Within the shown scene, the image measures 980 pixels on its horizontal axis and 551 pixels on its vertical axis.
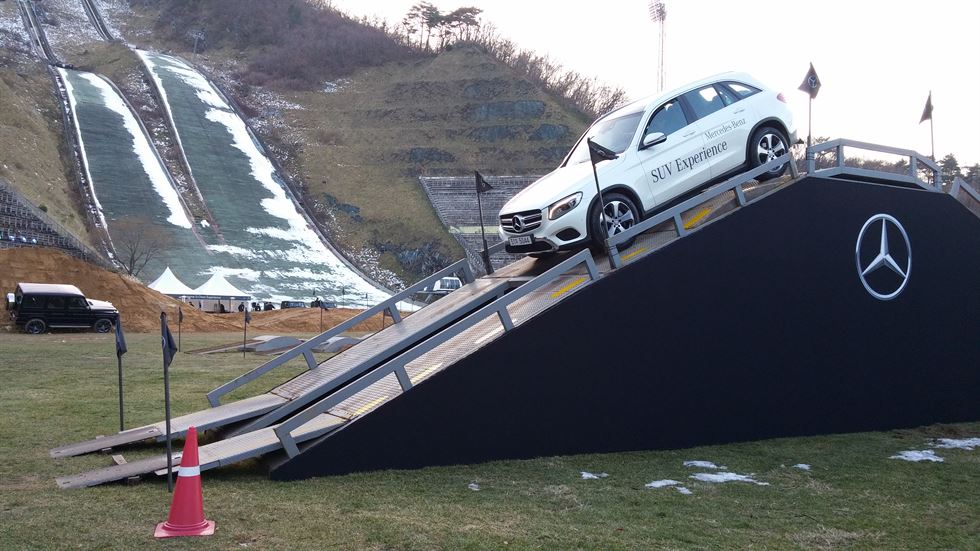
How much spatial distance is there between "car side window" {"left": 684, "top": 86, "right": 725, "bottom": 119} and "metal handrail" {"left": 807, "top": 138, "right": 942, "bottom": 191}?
4.27ft

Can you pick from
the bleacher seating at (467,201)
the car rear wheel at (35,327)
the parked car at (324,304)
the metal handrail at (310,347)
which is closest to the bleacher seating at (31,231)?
the car rear wheel at (35,327)

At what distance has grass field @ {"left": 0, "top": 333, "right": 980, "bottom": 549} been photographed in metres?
5.38

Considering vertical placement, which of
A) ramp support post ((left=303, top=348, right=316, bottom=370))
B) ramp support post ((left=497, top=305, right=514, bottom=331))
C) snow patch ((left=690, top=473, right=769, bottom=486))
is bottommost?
snow patch ((left=690, top=473, right=769, bottom=486))

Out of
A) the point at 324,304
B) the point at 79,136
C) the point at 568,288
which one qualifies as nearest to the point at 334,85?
the point at 79,136

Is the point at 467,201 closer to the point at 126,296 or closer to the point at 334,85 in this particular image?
the point at 126,296

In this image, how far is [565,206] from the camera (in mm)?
9352

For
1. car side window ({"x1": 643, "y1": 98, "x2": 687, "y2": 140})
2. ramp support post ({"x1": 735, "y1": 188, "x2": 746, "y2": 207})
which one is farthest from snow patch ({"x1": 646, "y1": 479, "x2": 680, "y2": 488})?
car side window ({"x1": 643, "y1": 98, "x2": 687, "y2": 140})

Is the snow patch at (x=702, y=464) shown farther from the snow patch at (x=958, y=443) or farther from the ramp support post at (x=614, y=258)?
the snow patch at (x=958, y=443)

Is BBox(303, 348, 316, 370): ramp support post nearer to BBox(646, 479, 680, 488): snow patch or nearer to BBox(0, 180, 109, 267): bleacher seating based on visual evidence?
BBox(646, 479, 680, 488): snow patch

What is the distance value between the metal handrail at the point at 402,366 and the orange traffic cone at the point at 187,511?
54.6 inches

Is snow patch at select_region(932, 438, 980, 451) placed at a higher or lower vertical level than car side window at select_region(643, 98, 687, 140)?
lower

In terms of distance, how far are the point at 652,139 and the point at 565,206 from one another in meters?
1.43

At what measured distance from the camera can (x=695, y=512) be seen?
618 centimetres

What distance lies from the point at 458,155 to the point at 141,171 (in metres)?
24.0
